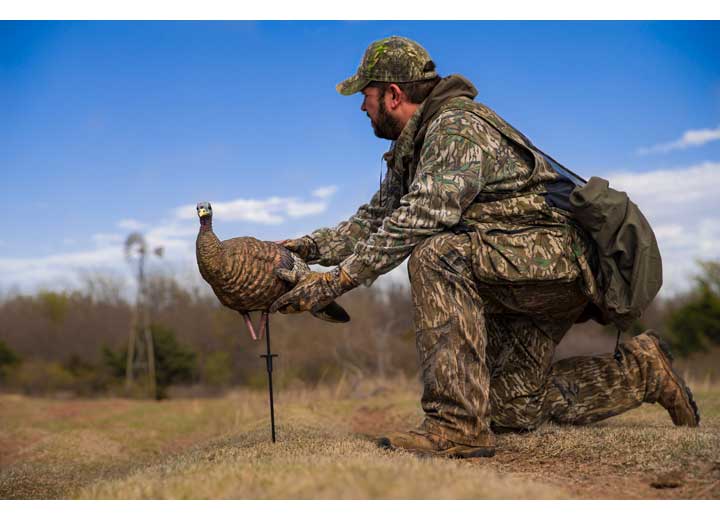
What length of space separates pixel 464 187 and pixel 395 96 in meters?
0.98

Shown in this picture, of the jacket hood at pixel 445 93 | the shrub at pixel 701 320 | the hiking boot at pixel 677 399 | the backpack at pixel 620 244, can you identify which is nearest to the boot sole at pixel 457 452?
the backpack at pixel 620 244

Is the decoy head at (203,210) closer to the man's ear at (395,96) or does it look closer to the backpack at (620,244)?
the man's ear at (395,96)

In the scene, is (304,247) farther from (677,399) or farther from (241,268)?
(677,399)

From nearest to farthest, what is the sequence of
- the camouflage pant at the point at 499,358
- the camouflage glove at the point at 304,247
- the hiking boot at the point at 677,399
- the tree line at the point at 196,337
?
the camouflage pant at the point at 499,358 → the camouflage glove at the point at 304,247 → the hiking boot at the point at 677,399 → the tree line at the point at 196,337

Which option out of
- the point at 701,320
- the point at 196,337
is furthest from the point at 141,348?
the point at 701,320

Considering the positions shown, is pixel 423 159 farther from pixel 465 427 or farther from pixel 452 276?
pixel 465 427

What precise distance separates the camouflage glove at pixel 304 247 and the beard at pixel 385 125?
92cm

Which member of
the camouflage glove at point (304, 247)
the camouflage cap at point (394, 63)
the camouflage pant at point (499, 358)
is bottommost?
the camouflage pant at point (499, 358)

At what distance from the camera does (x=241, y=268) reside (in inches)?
183

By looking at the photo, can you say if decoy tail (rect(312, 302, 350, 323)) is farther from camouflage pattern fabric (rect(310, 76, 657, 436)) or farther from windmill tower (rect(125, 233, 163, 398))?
windmill tower (rect(125, 233, 163, 398))

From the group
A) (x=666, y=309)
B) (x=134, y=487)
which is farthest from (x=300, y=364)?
(x=666, y=309)

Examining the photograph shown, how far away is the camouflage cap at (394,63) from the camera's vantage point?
4844 mm

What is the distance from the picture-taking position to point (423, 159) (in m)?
4.48

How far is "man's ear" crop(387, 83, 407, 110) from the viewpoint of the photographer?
4906 mm
